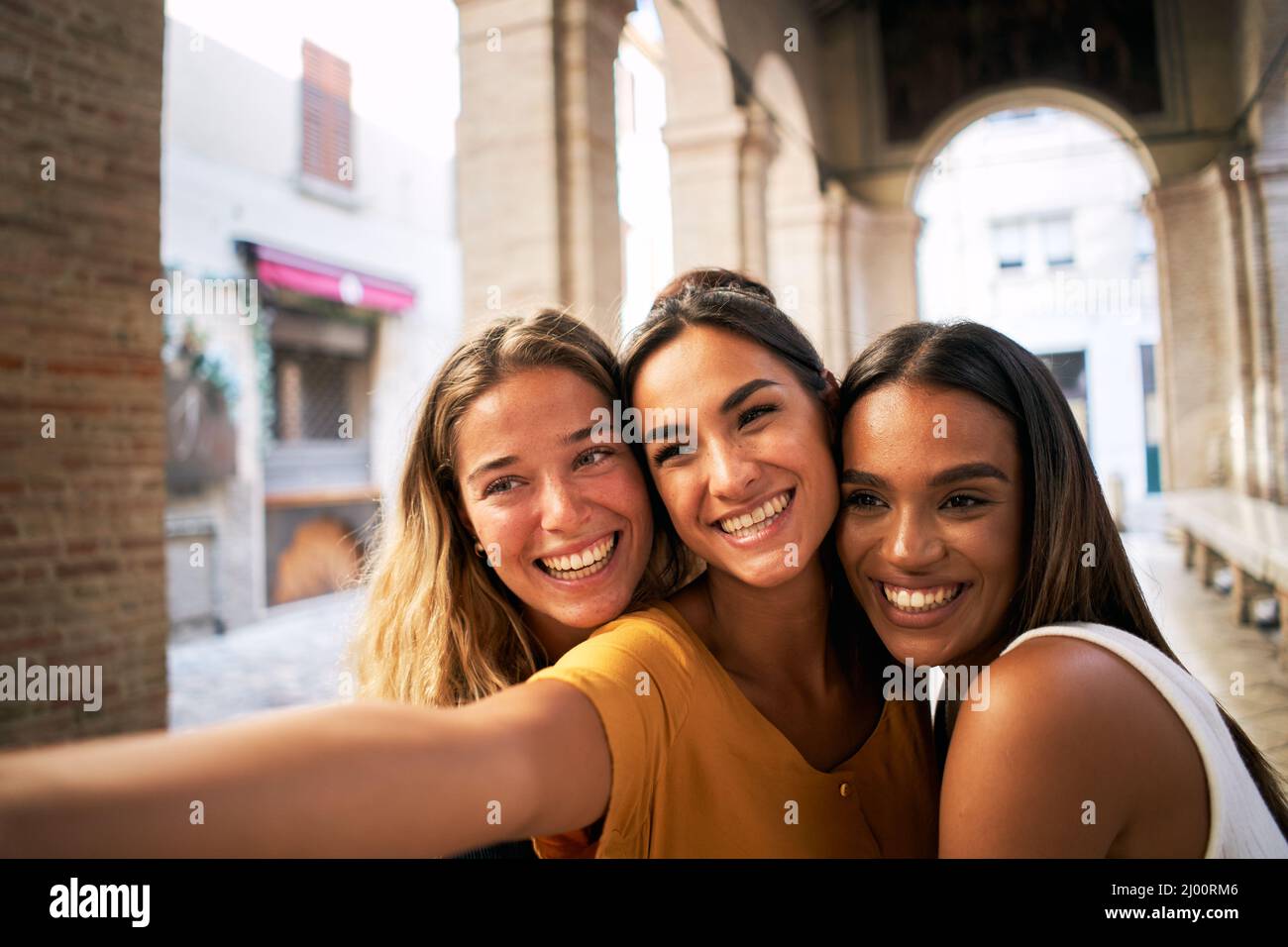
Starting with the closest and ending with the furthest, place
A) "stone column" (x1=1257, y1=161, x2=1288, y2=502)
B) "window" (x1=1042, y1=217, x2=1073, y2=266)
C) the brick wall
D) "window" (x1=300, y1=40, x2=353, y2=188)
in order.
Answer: the brick wall
"stone column" (x1=1257, y1=161, x2=1288, y2=502)
"window" (x1=300, y1=40, x2=353, y2=188)
"window" (x1=1042, y1=217, x2=1073, y2=266)

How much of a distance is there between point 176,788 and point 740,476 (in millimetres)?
935

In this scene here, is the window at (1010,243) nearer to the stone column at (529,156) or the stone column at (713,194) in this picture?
the stone column at (713,194)

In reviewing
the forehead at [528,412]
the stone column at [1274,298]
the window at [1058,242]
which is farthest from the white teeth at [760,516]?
the window at [1058,242]

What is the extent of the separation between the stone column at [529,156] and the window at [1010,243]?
15.6 m

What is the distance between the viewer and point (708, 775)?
1.30 meters

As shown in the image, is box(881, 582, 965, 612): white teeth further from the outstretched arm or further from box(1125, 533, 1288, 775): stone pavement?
box(1125, 533, 1288, 775): stone pavement

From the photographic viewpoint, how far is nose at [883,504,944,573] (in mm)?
1341

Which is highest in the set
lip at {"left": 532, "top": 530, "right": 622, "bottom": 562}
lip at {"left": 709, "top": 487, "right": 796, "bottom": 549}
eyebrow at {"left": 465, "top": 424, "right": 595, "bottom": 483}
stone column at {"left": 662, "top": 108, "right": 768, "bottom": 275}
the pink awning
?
the pink awning

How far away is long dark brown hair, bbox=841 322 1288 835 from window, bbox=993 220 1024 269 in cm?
1810

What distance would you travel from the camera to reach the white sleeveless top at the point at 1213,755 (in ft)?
3.43

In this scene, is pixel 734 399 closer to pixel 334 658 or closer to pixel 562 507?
pixel 562 507

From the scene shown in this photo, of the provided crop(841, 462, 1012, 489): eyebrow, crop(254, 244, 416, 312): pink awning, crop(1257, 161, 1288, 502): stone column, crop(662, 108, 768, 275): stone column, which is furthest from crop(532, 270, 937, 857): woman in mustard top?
crop(254, 244, 416, 312): pink awning

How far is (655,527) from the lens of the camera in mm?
1840
